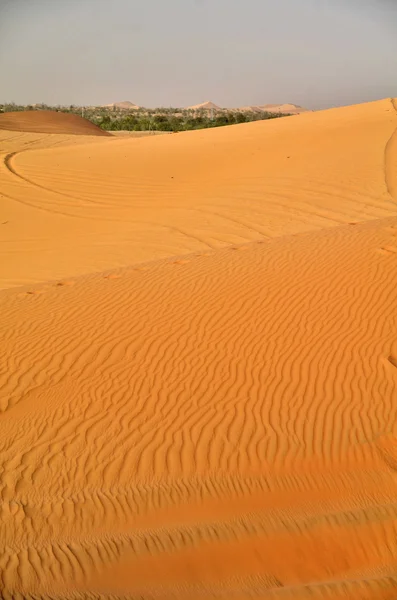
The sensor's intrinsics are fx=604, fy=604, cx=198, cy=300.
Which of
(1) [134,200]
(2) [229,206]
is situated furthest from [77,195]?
(2) [229,206]

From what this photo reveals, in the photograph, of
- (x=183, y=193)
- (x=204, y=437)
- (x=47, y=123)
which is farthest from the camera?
(x=47, y=123)

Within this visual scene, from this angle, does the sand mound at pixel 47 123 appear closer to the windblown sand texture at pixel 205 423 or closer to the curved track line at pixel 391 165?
the curved track line at pixel 391 165

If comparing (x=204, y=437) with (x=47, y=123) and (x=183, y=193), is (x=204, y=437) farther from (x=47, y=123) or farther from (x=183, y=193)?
(x=47, y=123)

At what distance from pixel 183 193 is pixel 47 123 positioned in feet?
90.1

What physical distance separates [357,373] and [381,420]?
741mm

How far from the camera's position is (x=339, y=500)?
13.5 feet

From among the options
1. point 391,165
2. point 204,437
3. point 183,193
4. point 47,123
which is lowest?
point 204,437

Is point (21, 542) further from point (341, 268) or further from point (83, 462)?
point (341, 268)

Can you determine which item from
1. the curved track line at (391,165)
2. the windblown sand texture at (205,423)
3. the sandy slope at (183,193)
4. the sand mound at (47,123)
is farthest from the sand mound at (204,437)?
the sand mound at (47,123)

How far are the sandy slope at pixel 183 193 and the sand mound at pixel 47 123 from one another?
14.5 m

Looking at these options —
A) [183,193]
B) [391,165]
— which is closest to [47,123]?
[183,193]

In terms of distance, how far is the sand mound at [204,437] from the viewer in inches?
139

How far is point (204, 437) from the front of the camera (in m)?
4.76

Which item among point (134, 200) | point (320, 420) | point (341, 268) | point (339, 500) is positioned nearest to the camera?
point (339, 500)
